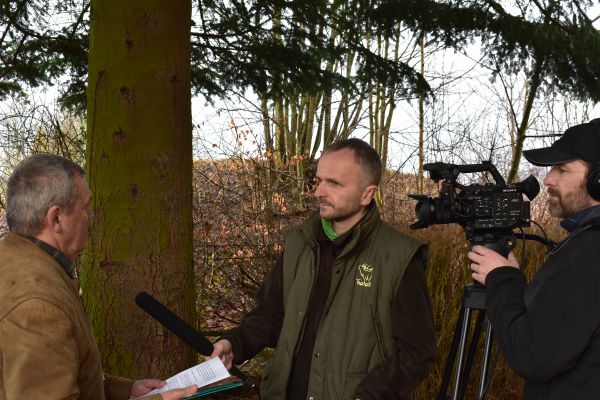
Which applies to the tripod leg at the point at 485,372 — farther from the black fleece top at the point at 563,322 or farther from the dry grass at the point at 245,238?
the dry grass at the point at 245,238

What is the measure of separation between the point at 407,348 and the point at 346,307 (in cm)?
32

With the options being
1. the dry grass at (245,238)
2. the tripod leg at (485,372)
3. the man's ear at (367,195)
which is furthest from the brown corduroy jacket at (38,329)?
the dry grass at (245,238)

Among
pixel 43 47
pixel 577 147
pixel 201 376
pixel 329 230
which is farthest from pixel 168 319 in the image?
pixel 43 47

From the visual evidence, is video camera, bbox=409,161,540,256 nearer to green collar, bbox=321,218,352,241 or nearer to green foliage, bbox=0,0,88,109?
green collar, bbox=321,218,352,241

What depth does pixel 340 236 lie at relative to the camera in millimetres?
3025

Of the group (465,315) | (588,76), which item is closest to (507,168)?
(588,76)

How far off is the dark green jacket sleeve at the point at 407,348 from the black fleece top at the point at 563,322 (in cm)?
59

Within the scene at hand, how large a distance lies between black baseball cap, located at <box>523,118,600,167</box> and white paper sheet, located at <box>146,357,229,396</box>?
1.42 m

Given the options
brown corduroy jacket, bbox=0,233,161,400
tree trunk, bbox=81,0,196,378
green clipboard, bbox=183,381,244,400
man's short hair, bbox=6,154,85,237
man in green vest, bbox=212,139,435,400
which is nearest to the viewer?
brown corduroy jacket, bbox=0,233,161,400

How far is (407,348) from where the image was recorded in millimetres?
2764

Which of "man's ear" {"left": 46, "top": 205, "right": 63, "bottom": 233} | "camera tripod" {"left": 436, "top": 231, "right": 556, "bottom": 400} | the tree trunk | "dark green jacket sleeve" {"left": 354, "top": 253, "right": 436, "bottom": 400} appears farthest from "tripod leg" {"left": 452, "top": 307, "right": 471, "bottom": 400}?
the tree trunk

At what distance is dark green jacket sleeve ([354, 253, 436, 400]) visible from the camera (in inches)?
106

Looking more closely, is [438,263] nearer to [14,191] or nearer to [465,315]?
[465,315]

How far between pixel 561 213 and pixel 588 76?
13.1 ft
